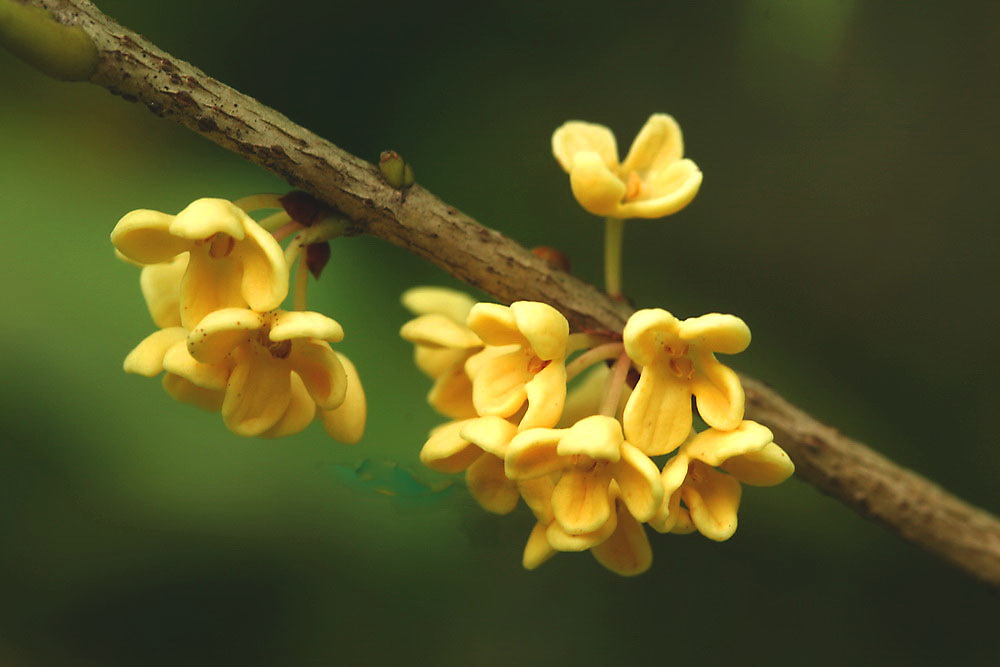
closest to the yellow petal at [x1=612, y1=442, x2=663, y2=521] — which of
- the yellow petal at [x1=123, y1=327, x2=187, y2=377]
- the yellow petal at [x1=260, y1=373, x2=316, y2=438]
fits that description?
the yellow petal at [x1=260, y1=373, x2=316, y2=438]

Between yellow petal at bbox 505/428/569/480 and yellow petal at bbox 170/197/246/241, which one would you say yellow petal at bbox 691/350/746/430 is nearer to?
yellow petal at bbox 505/428/569/480

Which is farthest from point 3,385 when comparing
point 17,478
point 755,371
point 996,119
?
point 996,119

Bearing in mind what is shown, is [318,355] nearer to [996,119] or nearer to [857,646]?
[857,646]

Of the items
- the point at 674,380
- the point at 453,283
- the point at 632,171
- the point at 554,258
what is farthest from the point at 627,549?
the point at 453,283

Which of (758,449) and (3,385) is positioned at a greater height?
(758,449)

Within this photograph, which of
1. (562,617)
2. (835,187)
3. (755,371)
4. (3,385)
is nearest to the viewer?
(3,385)

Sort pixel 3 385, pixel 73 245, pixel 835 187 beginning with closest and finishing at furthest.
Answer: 1. pixel 3 385
2. pixel 73 245
3. pixel 835 187

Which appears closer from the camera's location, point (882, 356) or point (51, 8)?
point (51, 8)
